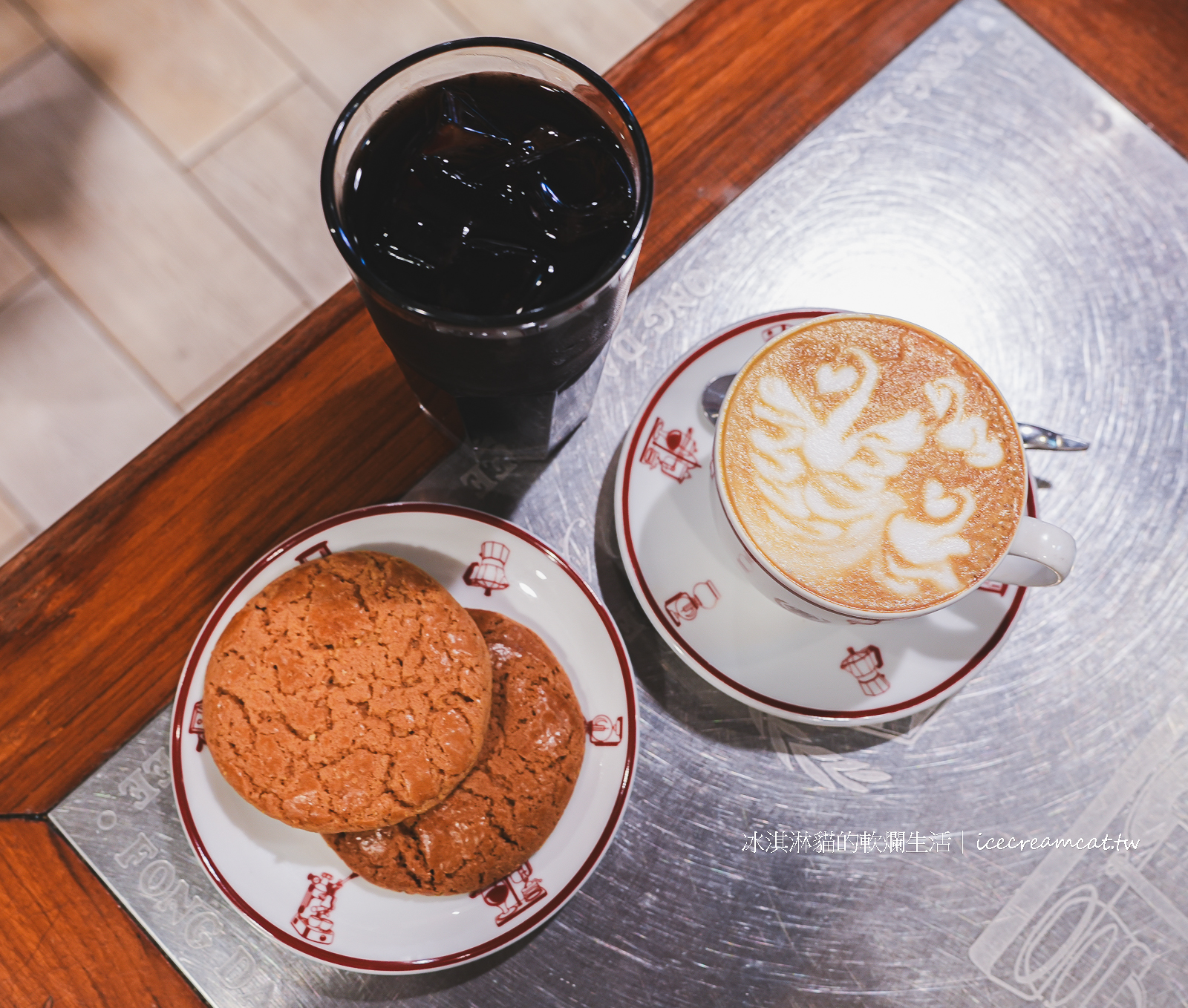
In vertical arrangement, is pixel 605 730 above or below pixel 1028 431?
above

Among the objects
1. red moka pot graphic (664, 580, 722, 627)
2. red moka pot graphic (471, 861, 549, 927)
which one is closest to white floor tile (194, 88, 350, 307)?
red moka pot graphic (664, 580, 722, 627)

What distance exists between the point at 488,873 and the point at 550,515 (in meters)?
0.39

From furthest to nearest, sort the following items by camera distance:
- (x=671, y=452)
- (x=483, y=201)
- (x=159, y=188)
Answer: (x=159, y=188) < (x=671, y=452) < (x=483, y=201)

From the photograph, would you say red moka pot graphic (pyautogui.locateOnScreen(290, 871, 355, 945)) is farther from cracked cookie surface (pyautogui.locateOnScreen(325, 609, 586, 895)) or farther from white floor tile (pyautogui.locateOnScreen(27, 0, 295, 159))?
white floor tile (pyautogui.locateOnScreen(27, 0, 295, 159))

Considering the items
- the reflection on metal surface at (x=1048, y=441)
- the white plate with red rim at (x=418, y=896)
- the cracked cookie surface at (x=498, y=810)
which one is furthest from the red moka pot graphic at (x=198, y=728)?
the reflection on metal surface at (x=1048, y=441)

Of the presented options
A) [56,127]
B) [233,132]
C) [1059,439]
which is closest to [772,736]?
[1059,439]

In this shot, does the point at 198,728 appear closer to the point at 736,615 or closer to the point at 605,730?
the point at 605,730

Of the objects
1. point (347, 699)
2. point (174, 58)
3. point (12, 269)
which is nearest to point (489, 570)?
point (347, 699)

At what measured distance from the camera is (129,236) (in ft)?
3.71

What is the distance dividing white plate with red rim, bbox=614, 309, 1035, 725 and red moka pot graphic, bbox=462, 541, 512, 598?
13 cm

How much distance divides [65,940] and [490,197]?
87 centimetres

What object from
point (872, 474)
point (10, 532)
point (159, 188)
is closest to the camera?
point (872, 474)

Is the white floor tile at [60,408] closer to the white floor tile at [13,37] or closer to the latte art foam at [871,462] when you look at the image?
the white floor tile at [13,37]

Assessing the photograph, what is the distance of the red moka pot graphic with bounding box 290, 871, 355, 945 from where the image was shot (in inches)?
32.1
